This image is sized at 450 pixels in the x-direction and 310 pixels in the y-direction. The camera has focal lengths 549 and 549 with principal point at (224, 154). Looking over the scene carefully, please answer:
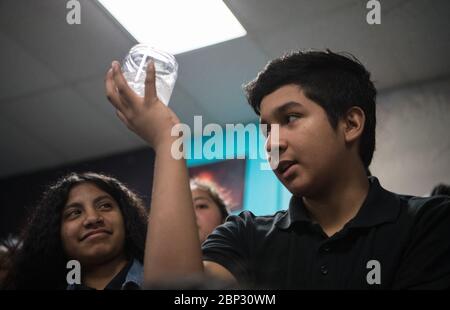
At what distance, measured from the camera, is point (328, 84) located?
1065 millimetres

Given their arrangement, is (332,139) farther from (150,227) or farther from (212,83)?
(212,83)

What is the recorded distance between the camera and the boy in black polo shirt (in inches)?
30.1

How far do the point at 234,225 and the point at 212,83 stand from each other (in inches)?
72.1

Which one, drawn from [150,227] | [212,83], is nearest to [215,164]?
[212,83]

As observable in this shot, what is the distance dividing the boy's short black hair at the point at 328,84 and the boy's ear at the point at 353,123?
12 mm

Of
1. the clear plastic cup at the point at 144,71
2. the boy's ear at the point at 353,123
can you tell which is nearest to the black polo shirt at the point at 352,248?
the boy's ear at the point at 353,123

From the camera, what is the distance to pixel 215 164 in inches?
122

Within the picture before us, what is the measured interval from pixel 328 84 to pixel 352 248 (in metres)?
0.35

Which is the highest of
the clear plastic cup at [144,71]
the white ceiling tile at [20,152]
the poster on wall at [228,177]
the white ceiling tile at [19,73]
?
the white ceiling tile at [19,73]

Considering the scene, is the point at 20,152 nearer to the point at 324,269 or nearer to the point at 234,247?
the point at 234,247

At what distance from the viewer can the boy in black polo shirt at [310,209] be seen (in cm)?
76

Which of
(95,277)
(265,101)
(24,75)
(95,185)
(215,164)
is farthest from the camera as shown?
(215,164)

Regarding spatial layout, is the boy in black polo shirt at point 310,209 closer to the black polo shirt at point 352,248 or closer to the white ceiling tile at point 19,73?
the black polo shirt at point 352,248
